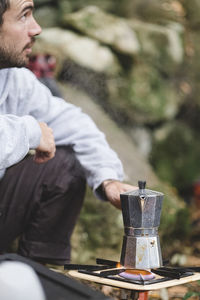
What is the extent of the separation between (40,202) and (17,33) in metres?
0.87

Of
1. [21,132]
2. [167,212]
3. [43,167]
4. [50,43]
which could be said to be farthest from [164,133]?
[21,132]

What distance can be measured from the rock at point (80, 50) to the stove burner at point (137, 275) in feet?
12.3

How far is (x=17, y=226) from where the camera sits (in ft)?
9.61

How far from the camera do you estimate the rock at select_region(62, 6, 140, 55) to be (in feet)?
20.0

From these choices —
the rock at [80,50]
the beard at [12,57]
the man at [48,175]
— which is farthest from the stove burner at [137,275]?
the rock at [80,50]

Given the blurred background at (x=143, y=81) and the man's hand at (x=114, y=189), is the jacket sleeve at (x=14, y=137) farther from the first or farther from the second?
the blurred background at (x=143, y=81)

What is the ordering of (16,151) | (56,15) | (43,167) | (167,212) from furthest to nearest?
(56,15)
(167,212)
(43,167)
(16,151)

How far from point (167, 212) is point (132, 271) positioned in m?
2.35

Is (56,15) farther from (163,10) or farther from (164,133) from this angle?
(164,133)

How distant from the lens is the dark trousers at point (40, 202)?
2.88m

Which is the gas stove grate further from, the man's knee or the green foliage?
the green foliage

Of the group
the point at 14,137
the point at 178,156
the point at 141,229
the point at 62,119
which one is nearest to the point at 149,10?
the point at 178,156

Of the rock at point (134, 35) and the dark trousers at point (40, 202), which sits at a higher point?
the rock at point (134, 35)

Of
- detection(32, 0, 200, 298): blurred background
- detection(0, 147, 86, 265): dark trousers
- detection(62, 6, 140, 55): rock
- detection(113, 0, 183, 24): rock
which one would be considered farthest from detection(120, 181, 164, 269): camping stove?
detection(113, 0, 183, 24): rock
